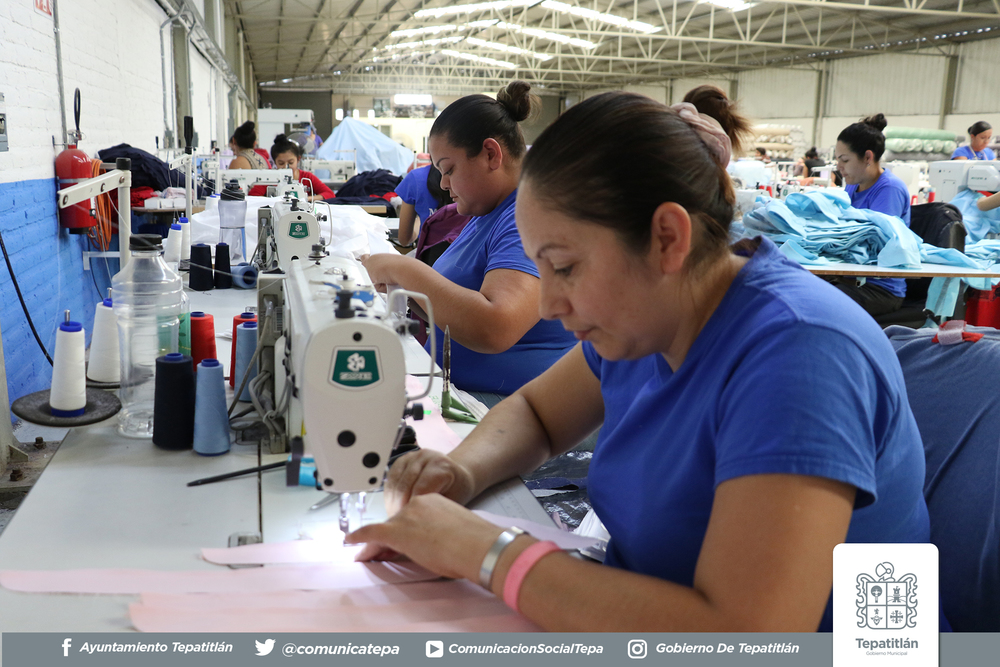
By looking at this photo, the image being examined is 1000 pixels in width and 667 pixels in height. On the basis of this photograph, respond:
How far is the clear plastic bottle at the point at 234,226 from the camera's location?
3303 millimetres

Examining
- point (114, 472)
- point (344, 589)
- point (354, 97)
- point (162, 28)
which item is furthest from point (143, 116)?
point (354, 97)

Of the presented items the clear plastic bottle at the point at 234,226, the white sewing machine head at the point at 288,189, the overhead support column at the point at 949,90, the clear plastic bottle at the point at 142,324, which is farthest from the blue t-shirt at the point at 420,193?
the overhead support column at the point at 949,90

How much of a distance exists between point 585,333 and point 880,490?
1.19 feet

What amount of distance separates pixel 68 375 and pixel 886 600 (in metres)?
1.37

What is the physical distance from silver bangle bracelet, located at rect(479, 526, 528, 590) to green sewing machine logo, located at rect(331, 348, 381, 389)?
0.25 meters

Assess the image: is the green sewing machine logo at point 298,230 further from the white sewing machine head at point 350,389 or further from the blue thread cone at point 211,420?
the white sewing machine head at point 350,389

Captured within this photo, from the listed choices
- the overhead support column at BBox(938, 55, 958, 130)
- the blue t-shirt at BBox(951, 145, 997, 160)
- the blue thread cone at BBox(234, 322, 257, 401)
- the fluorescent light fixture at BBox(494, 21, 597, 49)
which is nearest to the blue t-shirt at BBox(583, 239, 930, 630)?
the blue thread cone at BBox(234, 322, 257, 401)

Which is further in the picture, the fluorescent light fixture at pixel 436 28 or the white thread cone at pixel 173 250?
the fluorescent light fixture at pixel 436 28

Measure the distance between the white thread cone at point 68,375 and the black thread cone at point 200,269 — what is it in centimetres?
128

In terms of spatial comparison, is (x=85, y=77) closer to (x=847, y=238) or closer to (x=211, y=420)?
(x=211, y=420)

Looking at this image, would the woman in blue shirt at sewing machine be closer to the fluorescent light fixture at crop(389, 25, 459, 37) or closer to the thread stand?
the thread stand

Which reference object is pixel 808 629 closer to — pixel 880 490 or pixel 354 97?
pixel 880 490

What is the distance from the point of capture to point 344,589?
3.01ft

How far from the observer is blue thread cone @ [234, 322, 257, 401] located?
5.01ft
